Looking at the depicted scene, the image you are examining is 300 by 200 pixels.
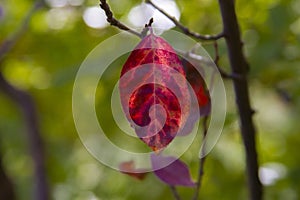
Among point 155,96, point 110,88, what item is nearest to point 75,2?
point 110,88

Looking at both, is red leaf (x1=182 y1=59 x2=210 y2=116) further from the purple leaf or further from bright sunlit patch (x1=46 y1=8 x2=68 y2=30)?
bright sunlit patch (x1=46 y1=8 x2=68 y2=30)

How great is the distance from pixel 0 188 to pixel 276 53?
726 millimetres

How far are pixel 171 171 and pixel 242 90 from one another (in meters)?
0.12

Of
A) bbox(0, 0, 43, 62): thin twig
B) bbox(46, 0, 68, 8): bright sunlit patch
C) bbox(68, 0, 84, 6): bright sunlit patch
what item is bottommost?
bbox(0, 0, 43, 62): thin twig

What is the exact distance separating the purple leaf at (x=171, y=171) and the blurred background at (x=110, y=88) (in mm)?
243

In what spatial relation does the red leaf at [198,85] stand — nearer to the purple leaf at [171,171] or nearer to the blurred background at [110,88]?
the purple leaf at [171,171]

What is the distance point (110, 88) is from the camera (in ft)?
4.19

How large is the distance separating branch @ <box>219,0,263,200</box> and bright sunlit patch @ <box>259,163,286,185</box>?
0.53 m

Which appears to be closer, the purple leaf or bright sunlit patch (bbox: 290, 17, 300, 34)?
the purple leaf

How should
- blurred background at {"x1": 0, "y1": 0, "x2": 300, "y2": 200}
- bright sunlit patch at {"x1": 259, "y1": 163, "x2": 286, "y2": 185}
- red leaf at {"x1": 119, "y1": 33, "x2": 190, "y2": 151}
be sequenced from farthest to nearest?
1. bright sunlit patch at {"x1": 259, "y1": 163, "x2": 286, "y2": 185}
2. blurred background at {"x1": 0, "y1": 0, "x2": 300, "y2": 200}
3. red leaf at {"x1": 119, "y1": 33, "x2": 190, "y2": 151}

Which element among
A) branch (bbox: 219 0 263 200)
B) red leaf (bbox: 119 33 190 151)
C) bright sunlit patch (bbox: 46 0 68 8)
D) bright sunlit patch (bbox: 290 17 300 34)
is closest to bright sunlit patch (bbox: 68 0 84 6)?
bright sunlit patch (bbox: 46 0 68 8)

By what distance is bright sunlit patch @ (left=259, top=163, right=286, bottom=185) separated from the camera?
4.42 feet

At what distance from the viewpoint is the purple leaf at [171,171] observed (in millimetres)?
732

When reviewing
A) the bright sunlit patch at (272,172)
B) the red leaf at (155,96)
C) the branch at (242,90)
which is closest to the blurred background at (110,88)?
the bright sunlit patch at (272,172)
